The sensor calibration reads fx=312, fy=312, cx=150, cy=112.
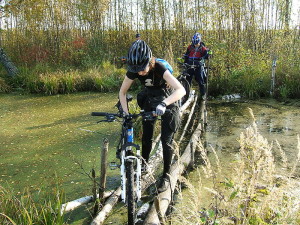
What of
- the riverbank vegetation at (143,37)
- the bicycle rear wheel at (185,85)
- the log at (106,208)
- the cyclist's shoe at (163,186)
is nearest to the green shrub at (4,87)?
the riverbank vegetation at (143,37)

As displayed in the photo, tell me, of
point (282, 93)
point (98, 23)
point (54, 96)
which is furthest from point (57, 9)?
point (282, 93)

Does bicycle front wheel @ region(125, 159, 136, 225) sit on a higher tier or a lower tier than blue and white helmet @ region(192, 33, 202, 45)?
lower

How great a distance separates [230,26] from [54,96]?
678 centimetres

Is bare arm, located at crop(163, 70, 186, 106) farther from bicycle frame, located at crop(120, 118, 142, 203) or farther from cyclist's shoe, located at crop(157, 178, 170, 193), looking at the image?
cyclist's shoe, located at crop(157, 178, 170, 193)

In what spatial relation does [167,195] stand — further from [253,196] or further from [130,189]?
[253,196]

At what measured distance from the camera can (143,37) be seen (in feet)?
46.3

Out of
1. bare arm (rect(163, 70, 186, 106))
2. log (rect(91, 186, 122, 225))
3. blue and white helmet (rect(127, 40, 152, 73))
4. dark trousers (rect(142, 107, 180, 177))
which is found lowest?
log (rect(91, 186, 122, 225))

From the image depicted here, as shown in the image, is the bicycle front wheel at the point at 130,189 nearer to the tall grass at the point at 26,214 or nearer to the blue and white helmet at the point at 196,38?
the tall grass at the point at 26,214

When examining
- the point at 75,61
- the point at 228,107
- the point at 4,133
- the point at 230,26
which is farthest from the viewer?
the point at 75,61

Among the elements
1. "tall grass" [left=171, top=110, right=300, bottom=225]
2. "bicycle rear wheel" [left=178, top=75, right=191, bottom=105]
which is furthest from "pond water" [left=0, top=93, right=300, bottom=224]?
"tall grass" [left=171, top=110, right=300, bottom=225]

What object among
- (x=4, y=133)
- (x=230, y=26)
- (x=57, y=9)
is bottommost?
(x=4, y=133)

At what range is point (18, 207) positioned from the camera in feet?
9.14

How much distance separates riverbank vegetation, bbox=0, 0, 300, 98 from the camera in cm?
1018

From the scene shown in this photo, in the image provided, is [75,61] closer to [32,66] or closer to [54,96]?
[32,66]
